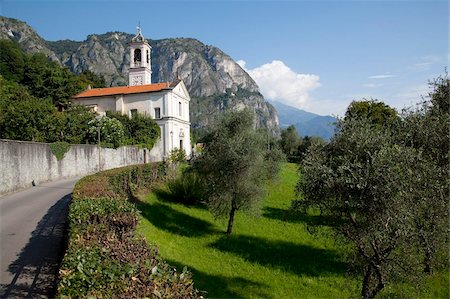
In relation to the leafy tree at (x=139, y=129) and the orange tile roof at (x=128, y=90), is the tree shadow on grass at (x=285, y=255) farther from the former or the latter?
the orange tile roof at (x=128, y=90)

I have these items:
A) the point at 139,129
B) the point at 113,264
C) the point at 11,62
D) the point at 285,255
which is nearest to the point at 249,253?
the point at 285,255

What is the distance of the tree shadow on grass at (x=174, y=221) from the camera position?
1898 cm

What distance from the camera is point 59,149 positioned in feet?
85.8

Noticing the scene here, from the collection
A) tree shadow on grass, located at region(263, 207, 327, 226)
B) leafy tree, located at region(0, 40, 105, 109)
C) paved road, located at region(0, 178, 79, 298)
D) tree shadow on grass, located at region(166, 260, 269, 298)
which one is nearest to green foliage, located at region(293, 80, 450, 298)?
tree shadow on grass, located at region(166, 260, 269, 298)

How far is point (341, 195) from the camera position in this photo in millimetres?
9945

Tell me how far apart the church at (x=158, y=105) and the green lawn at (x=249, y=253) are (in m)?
29.6

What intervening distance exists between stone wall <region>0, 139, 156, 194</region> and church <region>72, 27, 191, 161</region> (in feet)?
51.2

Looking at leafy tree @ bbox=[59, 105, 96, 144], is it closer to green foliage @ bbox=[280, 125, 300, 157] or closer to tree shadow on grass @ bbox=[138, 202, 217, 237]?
tree shadow on grass @ bbox=[138, 202, 217, 237]

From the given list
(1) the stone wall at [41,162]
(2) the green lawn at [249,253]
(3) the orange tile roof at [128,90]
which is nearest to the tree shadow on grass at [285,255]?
(2) the green lawn at [249,253]

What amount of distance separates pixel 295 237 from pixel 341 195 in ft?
32.7

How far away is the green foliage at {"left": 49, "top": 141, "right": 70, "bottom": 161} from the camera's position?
2531 cm

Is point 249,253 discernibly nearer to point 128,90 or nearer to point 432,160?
point 432,160

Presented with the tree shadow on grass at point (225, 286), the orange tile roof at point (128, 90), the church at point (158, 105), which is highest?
the orange tile roof at point (128, 90)

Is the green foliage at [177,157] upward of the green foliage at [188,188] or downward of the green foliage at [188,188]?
upward
